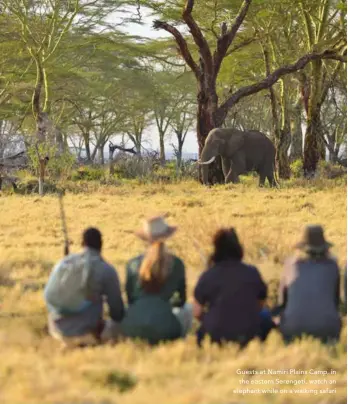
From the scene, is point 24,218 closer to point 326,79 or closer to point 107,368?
point 107,368

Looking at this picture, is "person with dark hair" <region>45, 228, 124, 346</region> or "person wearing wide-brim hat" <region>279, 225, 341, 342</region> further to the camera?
"person with dark hair" <region>45, 228, 124, 346</region>

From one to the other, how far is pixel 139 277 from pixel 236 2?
18.6m

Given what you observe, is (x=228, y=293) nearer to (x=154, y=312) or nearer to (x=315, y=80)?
(x=154, y=312)

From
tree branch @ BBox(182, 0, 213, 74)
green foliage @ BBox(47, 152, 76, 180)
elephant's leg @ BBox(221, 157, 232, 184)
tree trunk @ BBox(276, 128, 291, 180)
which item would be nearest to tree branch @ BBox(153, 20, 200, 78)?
tree branch @ BBox(182, 0, 213, 74)

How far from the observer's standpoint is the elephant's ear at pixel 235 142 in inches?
724

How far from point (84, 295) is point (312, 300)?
1.67m

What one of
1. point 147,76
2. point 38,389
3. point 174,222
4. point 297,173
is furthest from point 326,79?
point 38,389

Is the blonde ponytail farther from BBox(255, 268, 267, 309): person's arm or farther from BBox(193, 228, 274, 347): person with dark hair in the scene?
BBox(255, 268, 267, 309): person's arm

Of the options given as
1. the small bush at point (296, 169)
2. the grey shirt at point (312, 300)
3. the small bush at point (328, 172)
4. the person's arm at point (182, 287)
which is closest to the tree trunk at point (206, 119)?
the small bush at point (328, 172)

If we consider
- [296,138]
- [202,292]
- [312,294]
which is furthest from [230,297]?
[296,138]

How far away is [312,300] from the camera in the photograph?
513 centimetres

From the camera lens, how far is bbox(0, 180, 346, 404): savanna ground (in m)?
4.15

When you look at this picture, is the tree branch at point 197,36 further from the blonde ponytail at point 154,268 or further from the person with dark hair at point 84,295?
the blonde ponytail at point 154,268

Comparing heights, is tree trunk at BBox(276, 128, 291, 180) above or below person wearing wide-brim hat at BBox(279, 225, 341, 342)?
above
